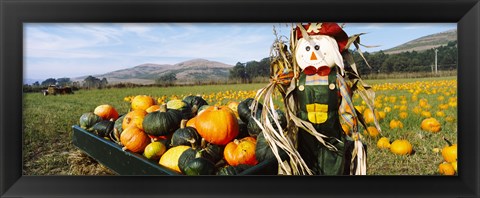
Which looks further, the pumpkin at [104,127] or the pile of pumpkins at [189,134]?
the pumpkin at [104,127]

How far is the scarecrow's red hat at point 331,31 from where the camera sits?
2195mm

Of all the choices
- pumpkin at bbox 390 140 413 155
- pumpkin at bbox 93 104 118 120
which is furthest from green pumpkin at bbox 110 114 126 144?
pumpkin at bbox 390 140 413 155

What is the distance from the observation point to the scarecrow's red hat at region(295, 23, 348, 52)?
2195 millimetres

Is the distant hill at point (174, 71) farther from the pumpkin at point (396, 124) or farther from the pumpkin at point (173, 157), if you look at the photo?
the pumpkin at point (396, 124)

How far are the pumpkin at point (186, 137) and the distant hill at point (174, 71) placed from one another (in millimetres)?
371

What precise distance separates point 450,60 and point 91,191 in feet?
7.80

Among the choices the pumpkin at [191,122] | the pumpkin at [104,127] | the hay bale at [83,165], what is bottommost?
the hay bale at [83,165]

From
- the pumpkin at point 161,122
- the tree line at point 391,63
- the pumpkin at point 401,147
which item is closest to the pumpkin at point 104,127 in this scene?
Result: the pumpkin at point 161,122

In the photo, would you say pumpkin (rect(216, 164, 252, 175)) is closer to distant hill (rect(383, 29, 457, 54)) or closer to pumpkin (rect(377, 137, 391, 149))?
pumpkin (rect(377, 137, 391, 149))
